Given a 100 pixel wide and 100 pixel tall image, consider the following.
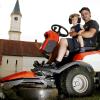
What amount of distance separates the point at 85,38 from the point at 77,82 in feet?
3.20

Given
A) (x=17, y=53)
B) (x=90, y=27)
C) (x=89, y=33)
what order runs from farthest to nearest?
(x=17, y=53), (x=90, y=27), (x=89, y=33)

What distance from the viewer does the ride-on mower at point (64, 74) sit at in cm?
649

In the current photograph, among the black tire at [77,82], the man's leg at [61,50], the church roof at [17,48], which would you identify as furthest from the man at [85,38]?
the church roof at [17,48]

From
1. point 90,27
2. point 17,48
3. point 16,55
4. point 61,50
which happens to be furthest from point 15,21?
point 61,50

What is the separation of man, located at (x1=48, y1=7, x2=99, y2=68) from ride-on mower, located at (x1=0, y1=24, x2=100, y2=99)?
0.40 feet

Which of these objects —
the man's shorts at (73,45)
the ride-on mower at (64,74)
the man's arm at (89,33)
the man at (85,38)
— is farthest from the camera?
the man's arm at (89,33)

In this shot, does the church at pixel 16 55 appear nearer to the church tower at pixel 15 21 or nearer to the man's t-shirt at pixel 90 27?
the church tower at pixel 15 21

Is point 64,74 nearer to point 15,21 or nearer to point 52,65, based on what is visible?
point 52,65

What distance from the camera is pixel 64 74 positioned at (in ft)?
22.1

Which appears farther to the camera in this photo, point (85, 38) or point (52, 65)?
point (85, 38)

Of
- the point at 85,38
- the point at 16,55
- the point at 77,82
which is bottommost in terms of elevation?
the point at 77,82

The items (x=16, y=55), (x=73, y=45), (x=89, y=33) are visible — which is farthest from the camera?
(x=16, y=55)

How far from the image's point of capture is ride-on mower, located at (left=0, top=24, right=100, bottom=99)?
6492 millimetres

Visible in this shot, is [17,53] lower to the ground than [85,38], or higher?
higher
